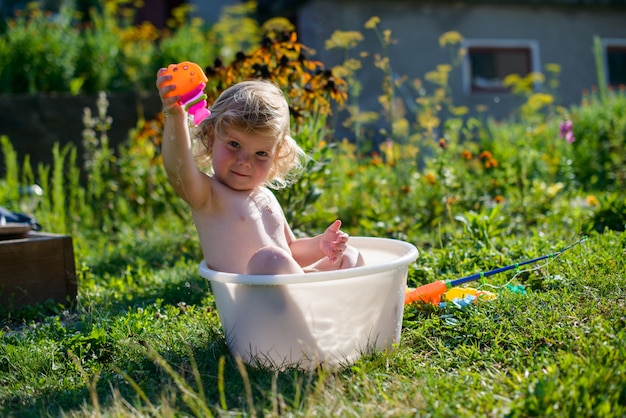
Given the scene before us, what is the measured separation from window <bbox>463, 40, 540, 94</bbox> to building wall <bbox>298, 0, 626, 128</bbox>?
0.09 metres

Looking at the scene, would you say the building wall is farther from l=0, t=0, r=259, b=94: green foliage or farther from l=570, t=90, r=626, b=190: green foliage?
l=570, t=90, r=626, b=190: green foliage

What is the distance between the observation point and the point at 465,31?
880cm

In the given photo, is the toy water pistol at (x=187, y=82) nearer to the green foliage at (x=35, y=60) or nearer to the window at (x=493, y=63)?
the green foliage at (x=35, y=60)

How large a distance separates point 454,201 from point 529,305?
5.50ft

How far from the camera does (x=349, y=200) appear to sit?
14.3 ft

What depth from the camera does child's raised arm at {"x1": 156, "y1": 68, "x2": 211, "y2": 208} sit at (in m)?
1.97

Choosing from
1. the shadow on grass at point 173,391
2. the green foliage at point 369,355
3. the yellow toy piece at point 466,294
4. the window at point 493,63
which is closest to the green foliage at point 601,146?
the green foliage at point 369,355

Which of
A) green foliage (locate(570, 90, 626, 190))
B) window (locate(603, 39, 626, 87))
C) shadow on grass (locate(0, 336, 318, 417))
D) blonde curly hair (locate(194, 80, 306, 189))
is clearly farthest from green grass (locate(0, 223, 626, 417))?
window (locate(603, 39, 626, 87))

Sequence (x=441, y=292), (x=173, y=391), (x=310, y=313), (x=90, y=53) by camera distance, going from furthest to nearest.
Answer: (x=90, y=53)
(x=441, y=292)
(x=310, y=313)
(x=173, y=391)

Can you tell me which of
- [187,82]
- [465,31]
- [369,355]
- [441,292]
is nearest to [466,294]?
[441,292]

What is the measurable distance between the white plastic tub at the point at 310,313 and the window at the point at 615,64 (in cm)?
887

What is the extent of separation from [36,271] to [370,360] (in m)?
1.61

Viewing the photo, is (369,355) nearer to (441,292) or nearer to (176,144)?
(441,292)

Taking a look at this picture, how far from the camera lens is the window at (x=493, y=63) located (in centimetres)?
891
